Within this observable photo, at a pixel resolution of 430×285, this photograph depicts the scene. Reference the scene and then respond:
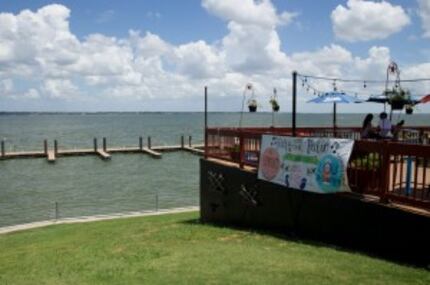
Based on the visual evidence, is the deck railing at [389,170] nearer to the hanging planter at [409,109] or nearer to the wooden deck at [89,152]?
the hanging planter at [409,109]

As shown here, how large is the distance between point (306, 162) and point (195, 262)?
333cm

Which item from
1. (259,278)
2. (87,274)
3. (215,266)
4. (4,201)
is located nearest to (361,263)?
(259,278)

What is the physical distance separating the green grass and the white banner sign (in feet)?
4.10

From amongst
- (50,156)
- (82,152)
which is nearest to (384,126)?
(50,156)

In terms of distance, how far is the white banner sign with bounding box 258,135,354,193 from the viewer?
966 cm

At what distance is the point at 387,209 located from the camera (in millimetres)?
8562

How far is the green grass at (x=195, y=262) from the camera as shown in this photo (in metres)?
7.46

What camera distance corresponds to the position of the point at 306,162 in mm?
10477

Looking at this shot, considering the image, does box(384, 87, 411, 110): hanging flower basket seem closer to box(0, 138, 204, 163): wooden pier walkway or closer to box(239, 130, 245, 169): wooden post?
box(239, 130, 245, 169): wooden post

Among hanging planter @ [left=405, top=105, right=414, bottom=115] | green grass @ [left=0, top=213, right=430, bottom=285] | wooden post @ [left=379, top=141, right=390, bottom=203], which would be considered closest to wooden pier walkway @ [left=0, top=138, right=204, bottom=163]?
hanging planter @ [left=405, top=105, right=414, bottom=115]

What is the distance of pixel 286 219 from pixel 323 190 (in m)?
1.67

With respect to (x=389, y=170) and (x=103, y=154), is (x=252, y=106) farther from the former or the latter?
(x=103, y=154)

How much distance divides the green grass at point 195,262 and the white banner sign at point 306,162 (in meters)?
1.25

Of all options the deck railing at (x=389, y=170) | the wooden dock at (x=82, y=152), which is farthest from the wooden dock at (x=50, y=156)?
the deck railing at (x=389, y=170)
